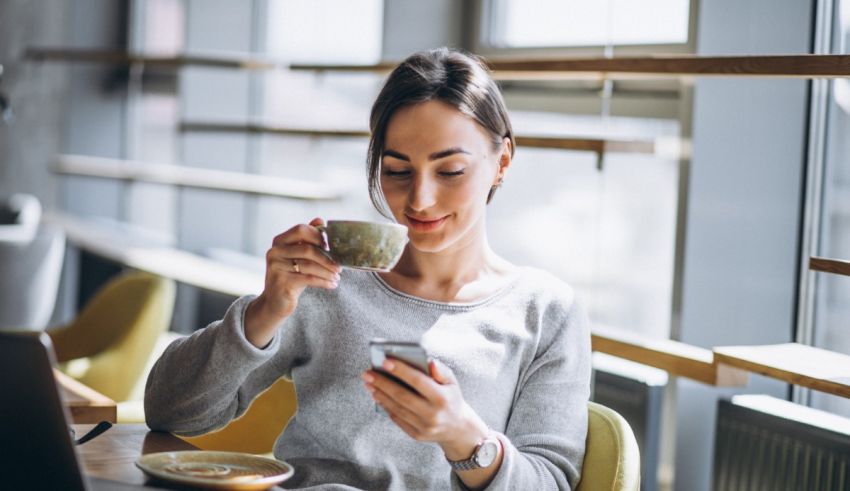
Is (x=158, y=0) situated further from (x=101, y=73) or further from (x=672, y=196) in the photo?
(x=672, y=196)

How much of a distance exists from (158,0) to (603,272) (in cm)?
424

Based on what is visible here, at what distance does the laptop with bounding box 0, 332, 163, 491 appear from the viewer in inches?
42.9

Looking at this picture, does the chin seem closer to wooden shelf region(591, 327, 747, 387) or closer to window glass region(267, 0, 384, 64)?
wooden shelf region(591, 327, 747, 387)

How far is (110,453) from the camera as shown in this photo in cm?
155

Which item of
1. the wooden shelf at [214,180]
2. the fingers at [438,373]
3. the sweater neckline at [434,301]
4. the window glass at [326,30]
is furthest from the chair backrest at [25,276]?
the fingers at [438,373]

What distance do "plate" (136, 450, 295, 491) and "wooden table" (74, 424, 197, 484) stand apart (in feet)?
0.09

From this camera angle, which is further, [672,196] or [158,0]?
[158,0]

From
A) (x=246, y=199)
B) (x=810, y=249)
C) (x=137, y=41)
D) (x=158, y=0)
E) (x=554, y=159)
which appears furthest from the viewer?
(x=137, y=41)

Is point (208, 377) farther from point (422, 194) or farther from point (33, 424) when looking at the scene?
point (33, 424)

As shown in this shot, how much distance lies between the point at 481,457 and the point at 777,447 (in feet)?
4.05

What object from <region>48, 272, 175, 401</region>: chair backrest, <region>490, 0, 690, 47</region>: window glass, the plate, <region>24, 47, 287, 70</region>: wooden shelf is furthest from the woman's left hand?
<region>24, 47, 287, 70</region>: wooden shelf

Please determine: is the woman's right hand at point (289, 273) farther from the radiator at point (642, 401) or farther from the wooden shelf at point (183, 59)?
the wooden shelf at point (183, 59)

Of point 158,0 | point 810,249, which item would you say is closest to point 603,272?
point 810,249

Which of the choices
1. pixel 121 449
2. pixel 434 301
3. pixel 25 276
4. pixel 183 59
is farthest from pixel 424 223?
pixel 25 276
